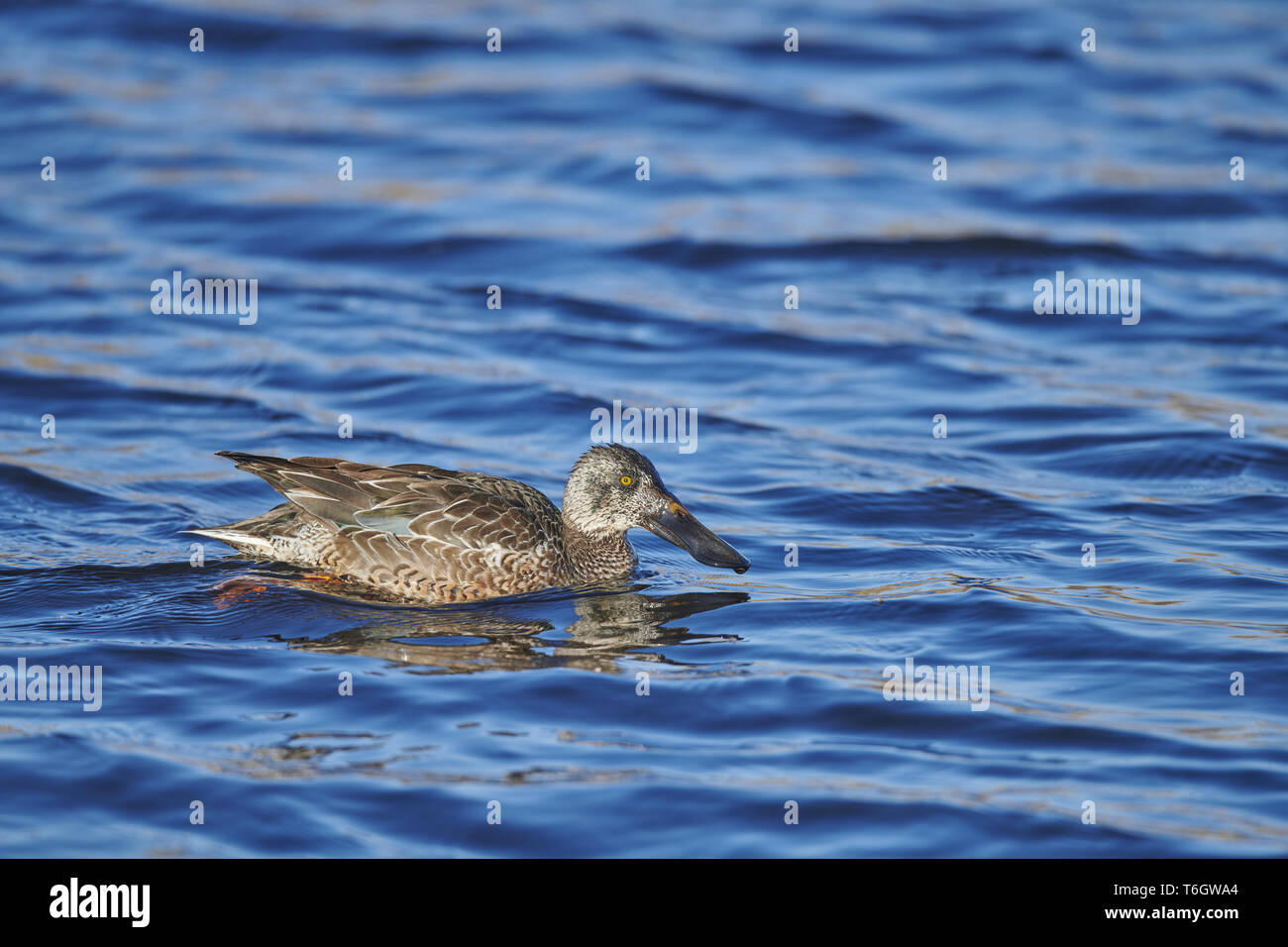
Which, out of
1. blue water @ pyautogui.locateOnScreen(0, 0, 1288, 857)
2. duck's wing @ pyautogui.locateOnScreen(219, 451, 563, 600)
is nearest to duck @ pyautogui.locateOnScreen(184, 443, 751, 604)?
duck's wing @ pyautogui.locateOnScreen(219, 451, 563, 600)

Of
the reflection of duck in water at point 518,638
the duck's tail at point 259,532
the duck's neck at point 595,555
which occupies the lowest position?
the reflection of duck in water at point 518,638

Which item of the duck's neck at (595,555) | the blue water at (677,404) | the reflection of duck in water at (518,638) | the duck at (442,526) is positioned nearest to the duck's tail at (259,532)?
the duck at (442,526)

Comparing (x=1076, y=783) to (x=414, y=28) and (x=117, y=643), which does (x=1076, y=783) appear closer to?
(x=117, y=643)

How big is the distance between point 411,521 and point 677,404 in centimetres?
425

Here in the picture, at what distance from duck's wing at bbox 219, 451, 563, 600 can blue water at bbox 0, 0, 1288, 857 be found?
0.78 feet

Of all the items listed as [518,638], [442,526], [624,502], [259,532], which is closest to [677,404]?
[624,502]

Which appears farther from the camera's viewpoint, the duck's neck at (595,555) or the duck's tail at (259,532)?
the duck's neck at (595,555)

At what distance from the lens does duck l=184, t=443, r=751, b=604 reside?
348 inches

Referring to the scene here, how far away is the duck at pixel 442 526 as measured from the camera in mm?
8828

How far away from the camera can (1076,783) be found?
6.98 meters

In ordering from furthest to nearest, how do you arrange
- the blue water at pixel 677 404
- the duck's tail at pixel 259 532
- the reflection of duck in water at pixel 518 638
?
1. the duck's tail at pixel 259 532
2. the reflection of duck in water at pixel 518 638
3. the blue water at pixel 677 404

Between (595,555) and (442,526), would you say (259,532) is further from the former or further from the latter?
(595,555)

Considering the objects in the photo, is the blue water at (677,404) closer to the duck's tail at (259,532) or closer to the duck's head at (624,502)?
the duck's tail at (259,532)

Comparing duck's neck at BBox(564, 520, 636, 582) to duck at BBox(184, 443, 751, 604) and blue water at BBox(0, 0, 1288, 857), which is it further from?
blue water at BBox(0, 0, 1288, 857)
